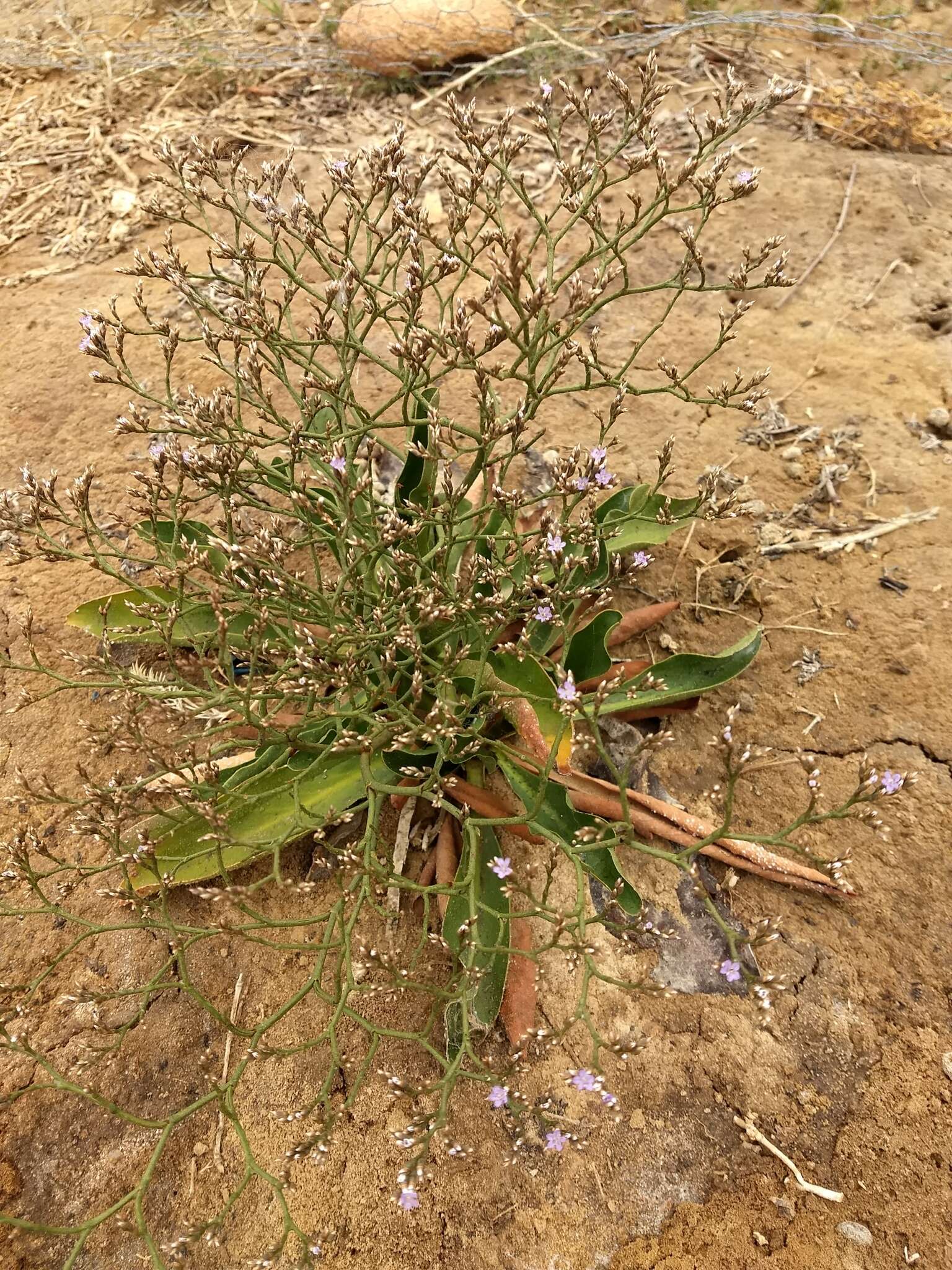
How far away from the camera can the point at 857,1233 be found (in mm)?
2084

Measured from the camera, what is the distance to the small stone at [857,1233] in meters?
2.07

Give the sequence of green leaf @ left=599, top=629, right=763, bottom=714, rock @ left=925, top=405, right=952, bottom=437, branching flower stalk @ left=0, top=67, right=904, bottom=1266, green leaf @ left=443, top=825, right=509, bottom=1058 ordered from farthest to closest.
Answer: rock @ left=925, top=405, right=952, bottom=437 < green leaf @ left=599, top=629, right=763, bottom=714 < green leaf @ left=443, top=825, right=509, bottom=1058 < branching flower stalk @ left=0, top=67, right=904, bottom=1266

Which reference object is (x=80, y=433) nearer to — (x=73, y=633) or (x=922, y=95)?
(x=73, y=633)

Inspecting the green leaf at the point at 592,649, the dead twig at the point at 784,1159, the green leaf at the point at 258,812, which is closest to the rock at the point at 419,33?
the green leaf at the point at 592,649

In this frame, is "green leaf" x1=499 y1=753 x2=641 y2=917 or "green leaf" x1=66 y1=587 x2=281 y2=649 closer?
"green leaf" x1=499 y1=753 x2=641 y2=917

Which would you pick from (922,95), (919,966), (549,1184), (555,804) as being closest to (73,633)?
(555,804)

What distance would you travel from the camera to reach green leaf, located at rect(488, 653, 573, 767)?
2.35 m

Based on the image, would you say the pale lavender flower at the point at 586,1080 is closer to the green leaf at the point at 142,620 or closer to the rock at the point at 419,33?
the green leaf at the point at 142,620

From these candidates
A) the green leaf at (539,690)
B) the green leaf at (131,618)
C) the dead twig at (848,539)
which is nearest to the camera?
the green leaf at (539,690)

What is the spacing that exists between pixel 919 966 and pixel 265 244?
4.78 metres

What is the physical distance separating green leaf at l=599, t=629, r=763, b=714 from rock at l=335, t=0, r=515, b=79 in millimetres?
5062

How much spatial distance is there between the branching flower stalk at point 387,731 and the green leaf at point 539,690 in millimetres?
14

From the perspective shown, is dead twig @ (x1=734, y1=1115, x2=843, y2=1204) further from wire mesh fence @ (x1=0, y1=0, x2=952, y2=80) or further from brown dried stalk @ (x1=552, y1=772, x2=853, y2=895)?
wire mesh fence @ (x1=0, y1=0, x2=952, y2=80)

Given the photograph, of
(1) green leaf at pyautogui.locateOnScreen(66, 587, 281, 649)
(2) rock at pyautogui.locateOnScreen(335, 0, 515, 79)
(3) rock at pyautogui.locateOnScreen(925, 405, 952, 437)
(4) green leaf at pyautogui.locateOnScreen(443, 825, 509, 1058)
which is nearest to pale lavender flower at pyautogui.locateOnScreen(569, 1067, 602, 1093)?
(4) green leaf at pyautogui.locateOnScreen(443, 825, 509, 1058)
